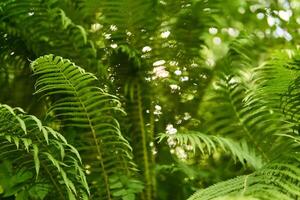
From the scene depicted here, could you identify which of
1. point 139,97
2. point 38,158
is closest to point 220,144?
point 139,97

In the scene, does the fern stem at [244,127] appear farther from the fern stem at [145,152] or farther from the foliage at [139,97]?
the fern stem at [145,152]

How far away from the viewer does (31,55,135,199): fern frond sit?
185 centimetres

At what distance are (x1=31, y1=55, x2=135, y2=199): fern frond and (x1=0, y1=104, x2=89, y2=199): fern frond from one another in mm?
107

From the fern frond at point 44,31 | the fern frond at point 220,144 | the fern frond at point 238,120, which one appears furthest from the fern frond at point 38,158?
the fern frond at point 238,120

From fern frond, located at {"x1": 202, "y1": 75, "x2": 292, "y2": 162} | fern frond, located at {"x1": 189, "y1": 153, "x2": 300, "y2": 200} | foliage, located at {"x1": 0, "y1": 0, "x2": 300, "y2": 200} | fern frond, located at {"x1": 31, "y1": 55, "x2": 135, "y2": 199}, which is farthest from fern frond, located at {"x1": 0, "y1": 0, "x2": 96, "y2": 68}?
fern frond, located at {"x1": 189, "y1": 153, "x2": 300, "y2": 200}

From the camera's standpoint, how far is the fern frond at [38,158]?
1.70 metres

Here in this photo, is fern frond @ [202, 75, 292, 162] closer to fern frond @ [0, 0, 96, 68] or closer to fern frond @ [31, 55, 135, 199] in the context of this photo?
fern frond @ [31, 55, 135, 199]

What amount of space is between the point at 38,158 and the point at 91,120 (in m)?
0.29

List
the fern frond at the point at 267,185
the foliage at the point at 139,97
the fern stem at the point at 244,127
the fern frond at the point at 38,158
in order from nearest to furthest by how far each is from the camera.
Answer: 1. the fern frond at the point at 267,185
2. the fern frond at the point at 38,158
3. the foliage at the point at 139,97
4. the fern stem at the point at 244,127

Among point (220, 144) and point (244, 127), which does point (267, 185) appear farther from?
point (244, 127)

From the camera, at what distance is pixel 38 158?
1.76 meters

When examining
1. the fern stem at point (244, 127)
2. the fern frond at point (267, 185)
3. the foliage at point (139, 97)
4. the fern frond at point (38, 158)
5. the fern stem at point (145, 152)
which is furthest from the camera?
the fern stem at point (244, 127)

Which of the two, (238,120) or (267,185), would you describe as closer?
(267,185)

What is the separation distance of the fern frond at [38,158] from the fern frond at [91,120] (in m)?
0.11
